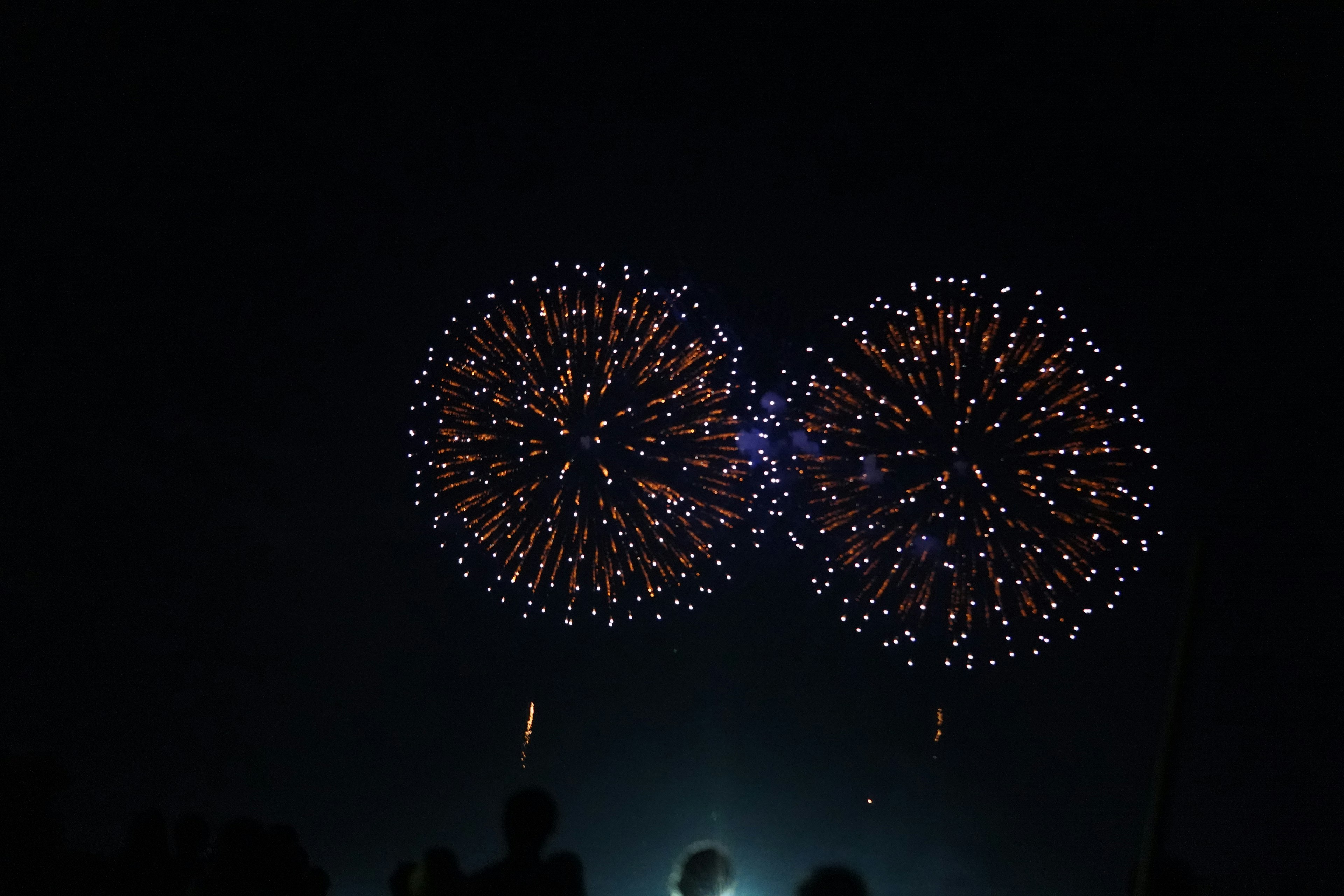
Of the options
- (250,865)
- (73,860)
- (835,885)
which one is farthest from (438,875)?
(73,860)

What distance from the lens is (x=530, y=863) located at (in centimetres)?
466

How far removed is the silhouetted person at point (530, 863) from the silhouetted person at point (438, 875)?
234 mm

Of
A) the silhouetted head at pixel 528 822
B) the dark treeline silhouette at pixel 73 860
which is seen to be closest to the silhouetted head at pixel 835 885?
the silhouetted head at pixel 528 822

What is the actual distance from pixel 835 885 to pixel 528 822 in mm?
1231

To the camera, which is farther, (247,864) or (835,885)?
(247,864)

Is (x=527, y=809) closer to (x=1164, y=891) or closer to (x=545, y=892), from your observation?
(x=545, y=892)

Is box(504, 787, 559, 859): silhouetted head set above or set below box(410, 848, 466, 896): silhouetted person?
above

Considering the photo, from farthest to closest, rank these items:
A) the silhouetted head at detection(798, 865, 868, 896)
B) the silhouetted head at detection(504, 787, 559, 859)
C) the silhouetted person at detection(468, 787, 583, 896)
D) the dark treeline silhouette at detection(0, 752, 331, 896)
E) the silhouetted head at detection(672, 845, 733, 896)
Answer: the dark treeline silhouette at detection(0, 752, 331, 896) < the silhouetted head at detection(672, 845, 733, 896) < the silhouetted head at detection(504, 787, 559, 859) < the silhouetted person at detection(468, 787, 583, 896) < the silhouetted head at detection(798, 865, 868, 896)

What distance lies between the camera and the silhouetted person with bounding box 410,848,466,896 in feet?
16.3

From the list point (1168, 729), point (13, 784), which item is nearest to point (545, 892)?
point (1168, 729)

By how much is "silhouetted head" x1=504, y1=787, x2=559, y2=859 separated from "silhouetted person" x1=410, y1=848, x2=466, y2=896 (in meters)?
0.29

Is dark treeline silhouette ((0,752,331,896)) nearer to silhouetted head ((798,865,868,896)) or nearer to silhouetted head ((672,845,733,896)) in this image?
silhouetted head ((672,845,733,896))

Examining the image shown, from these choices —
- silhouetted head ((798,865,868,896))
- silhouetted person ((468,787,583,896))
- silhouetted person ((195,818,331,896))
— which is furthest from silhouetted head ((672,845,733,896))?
silhouetted person ((195,818,331,896))

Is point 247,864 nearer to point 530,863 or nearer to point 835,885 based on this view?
point 530,863
